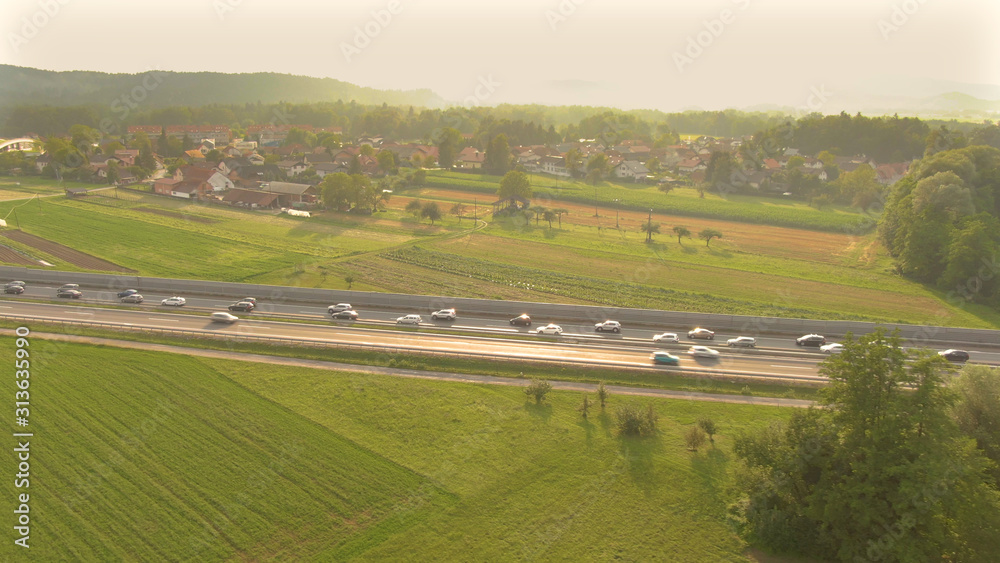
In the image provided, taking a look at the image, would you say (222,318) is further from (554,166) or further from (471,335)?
(554,166)

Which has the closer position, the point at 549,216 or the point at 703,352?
the point at 703,352

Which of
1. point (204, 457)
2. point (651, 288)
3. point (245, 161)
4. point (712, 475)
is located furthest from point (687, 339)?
point (245, 161)

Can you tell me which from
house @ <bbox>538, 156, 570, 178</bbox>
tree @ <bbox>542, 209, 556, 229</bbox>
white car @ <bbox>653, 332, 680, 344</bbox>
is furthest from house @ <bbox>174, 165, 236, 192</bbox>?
white car @ <bbox>653, 332, 680, 344</bbox>

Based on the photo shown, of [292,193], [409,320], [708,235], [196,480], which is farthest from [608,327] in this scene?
[292,193]

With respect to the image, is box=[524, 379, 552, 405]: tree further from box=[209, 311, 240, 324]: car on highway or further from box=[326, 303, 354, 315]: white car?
box=[209, 311, 240, 324]: car on highway

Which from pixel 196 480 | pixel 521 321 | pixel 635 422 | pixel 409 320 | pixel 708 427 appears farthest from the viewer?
A: pixel 521 321

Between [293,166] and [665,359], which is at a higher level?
[293,166]

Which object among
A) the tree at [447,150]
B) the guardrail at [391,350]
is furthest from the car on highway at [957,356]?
the tree at [447,150]
